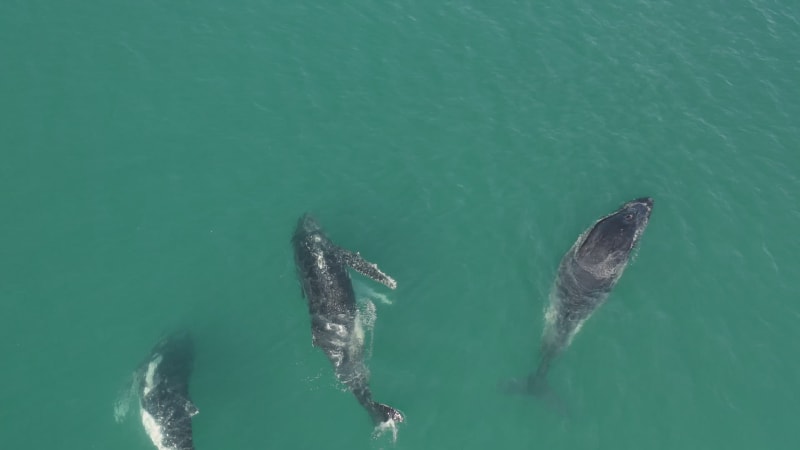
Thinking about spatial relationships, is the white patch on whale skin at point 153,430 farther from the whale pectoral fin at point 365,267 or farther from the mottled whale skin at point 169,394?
the whale pectoral fin at point 365,267

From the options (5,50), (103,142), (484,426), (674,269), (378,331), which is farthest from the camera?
(5,50)

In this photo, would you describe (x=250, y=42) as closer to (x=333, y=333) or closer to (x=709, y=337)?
(x=333, y=333)

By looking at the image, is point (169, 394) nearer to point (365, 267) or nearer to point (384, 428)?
point (384, 428)

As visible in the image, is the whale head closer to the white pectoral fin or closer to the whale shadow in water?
the whale shadow in water

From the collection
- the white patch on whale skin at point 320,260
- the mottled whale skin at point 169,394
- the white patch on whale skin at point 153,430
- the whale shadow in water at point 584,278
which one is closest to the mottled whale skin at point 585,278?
the whale shadow in water at point 584,278

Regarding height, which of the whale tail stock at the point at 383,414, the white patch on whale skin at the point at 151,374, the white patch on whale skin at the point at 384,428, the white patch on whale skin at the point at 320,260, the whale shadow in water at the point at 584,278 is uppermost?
the whale shadow in water at the point at 584,278

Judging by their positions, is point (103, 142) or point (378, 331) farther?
point (103, 142)

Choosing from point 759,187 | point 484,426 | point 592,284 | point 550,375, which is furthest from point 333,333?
point 759,187

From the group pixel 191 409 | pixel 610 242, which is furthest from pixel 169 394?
pixel 610 242
